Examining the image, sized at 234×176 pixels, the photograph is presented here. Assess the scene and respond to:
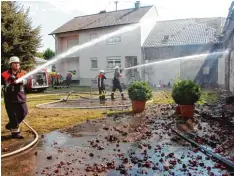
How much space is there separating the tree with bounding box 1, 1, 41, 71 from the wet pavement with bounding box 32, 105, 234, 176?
14.2m

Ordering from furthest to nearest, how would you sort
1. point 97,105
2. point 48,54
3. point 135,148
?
point 48,54, point 97,105, point 135,148

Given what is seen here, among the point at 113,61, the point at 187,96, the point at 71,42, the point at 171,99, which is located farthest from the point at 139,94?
the point at 71,42

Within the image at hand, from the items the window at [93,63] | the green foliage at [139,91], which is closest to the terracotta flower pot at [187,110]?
the green foliage at [139,91]

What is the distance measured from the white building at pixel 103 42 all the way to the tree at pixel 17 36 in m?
10.2

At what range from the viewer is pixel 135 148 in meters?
6.45

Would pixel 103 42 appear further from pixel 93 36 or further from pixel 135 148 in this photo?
pixel 135 148

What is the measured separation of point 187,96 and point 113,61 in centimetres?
2293

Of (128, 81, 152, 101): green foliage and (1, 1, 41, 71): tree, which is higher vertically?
(1, 1, 41, 71): tree

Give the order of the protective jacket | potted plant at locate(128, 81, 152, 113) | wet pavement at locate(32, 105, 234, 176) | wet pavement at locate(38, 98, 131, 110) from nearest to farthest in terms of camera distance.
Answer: wet pavement at locate(32, 105, 234, 176) → the protective jacket → potted plant at locate(128, 81, 152, 113) → wet pavement at locate(38, 98, 131, 110)

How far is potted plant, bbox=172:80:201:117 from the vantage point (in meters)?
9.75

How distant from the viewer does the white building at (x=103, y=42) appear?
31297mm

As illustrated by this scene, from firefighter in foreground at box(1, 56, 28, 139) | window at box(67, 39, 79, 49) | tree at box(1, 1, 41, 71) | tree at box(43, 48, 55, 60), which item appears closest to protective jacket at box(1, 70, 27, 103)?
firefighter in foreground at box(1, 56, 28, 139)

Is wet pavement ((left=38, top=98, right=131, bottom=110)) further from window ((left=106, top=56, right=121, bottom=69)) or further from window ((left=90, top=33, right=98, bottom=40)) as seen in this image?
window ((left=90, top=33, right=98, bottom=40))

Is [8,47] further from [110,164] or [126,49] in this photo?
[110,164]
